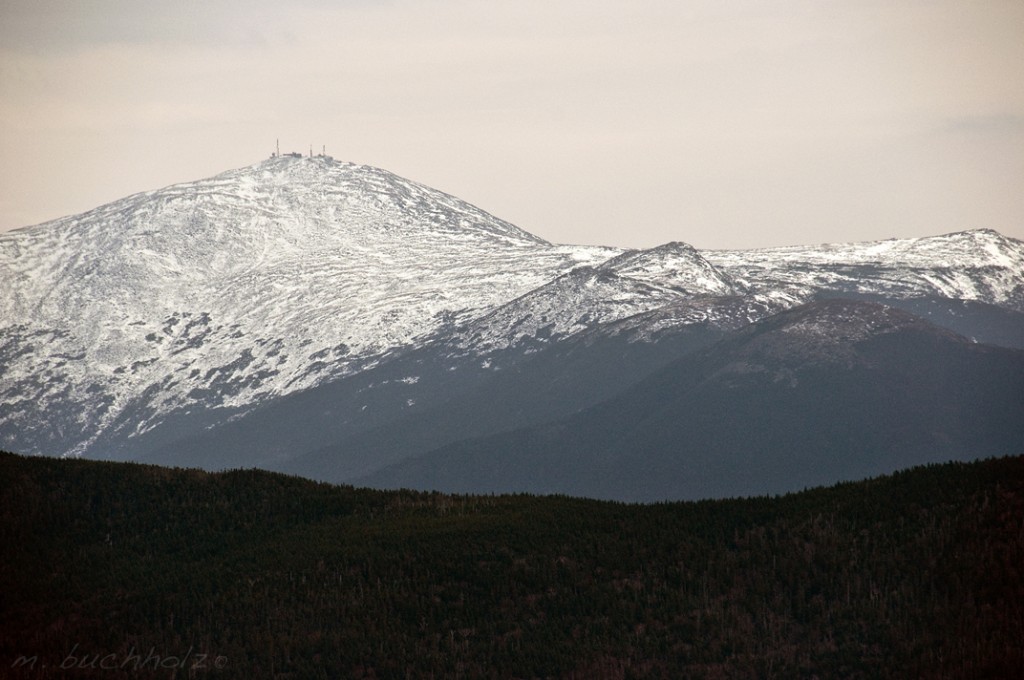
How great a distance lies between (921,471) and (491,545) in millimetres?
24943

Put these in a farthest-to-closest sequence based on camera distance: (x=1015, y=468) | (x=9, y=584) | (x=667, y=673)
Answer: (x=1015, y=468)
(x=9, y=584)
(x=667, y=673)

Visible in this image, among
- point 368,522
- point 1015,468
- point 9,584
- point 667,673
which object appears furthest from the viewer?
point 368,522

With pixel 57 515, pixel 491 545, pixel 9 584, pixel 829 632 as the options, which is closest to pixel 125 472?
pixel 57 515

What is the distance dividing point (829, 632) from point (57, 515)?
140 feet

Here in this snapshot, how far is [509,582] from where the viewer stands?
3066 inches

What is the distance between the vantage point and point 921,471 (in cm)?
8444

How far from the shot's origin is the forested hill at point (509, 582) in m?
70.2

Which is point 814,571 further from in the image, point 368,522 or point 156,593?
point 156,593

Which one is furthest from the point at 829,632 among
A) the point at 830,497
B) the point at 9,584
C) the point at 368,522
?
the point at 9,584

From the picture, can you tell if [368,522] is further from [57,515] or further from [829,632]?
[829,632]

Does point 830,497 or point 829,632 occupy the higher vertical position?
point 830,497

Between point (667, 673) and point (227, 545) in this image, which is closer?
point (667, 673)

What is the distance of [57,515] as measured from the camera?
8338 cm

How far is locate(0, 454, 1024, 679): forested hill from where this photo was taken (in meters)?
70.2
